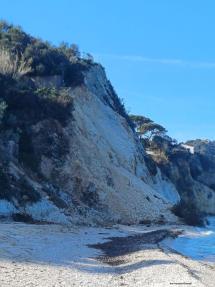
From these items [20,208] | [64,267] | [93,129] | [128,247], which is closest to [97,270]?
[64,267]

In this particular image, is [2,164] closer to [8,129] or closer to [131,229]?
[8,129]

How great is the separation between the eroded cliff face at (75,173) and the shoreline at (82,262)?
409cm

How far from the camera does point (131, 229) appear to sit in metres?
32.4

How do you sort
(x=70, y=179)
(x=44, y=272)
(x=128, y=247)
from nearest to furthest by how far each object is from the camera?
1. (x=44, y=272)
2. (x=128, y=247)
3. (x=70, y=179)

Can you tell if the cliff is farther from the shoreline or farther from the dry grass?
the shoreline

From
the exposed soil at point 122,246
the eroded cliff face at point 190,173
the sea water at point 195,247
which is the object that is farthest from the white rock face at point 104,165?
the eroded cliff face at point 190,173

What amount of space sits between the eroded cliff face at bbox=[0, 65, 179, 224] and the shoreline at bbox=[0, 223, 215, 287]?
13.4 ft

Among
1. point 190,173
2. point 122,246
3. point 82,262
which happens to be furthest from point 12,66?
point 190,173

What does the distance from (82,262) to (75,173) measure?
64.1ft

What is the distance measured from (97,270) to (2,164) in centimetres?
1514

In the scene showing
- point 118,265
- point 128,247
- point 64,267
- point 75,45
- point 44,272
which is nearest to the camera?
point 44,272

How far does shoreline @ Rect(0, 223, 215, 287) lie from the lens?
516 inches

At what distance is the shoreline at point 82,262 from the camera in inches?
516

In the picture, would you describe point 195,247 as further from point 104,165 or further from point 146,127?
point 146,127
